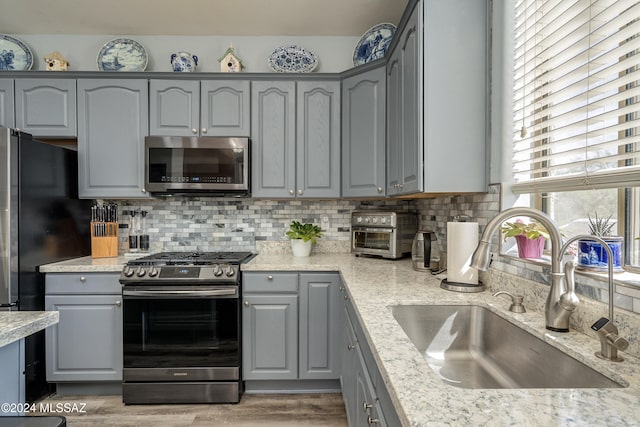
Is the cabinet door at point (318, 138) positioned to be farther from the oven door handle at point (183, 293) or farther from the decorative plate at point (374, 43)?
the oven door handle at point (183, 293)

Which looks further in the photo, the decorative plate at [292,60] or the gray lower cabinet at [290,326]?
the decorative plate at [292,60]

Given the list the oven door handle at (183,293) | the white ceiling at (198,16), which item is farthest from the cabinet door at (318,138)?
the oven door handle at (183,293)

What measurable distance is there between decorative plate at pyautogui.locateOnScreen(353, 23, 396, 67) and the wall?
23 centimetres

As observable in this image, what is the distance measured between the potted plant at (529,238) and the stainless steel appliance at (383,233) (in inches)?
40.1

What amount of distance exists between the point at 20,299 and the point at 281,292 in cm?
154

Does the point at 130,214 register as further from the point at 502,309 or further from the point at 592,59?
the point at 592,59

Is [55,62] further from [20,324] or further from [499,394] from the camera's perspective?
[499,394]

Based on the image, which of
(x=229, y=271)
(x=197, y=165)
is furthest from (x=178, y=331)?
(x=197, y=165)

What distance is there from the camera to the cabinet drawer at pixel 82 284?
2258mm

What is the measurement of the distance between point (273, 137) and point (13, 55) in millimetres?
2110

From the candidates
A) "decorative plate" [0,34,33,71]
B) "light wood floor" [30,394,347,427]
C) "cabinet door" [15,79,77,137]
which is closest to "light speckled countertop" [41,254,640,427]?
"light wood floor" [30,394,347,427]

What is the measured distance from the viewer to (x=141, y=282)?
2.20 metres

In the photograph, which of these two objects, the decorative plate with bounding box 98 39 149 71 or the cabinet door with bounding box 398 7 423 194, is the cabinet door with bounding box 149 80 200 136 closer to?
the decorative plate with bounding box 98 39 149 71

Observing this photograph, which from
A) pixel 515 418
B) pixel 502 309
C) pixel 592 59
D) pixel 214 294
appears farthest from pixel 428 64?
pixel 214 294
